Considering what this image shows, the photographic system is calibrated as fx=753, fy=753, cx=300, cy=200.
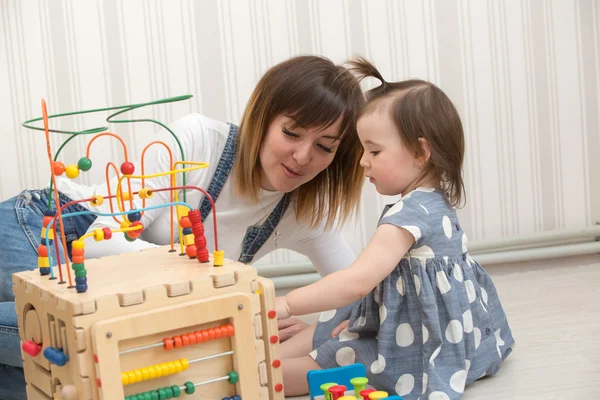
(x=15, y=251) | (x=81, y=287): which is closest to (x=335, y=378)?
(x=81, y=287)

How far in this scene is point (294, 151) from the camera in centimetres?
A: 148

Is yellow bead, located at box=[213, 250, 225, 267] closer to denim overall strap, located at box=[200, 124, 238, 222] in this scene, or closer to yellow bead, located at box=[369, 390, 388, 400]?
yellow bead, located at box=[369, 390, 388, 400]

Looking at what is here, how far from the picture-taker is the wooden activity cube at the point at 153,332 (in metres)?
0.94

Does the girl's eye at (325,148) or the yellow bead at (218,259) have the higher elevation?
the girl's eye at (325,148)

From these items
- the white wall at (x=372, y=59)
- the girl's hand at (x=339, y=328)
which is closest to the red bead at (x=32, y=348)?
the girl's hand at (x=339, y=328)

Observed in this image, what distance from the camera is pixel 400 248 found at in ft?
4.21

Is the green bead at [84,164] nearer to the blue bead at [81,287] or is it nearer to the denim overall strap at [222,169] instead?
the blue bead at [81,287]

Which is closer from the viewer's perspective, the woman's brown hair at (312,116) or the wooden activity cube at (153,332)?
the wooden activity cube at (153,332)

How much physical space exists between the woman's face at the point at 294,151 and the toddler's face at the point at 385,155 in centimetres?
12

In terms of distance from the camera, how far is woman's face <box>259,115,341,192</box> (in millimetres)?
1470

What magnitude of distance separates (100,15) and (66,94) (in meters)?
0.23

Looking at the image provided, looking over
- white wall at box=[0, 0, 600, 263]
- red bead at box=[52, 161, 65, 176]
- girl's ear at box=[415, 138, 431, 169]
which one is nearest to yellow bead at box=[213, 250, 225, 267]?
red bead at box=[52, 161, 65, 176]

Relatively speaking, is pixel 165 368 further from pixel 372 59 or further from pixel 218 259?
pixel 372 59

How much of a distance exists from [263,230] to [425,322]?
51 centimetres
